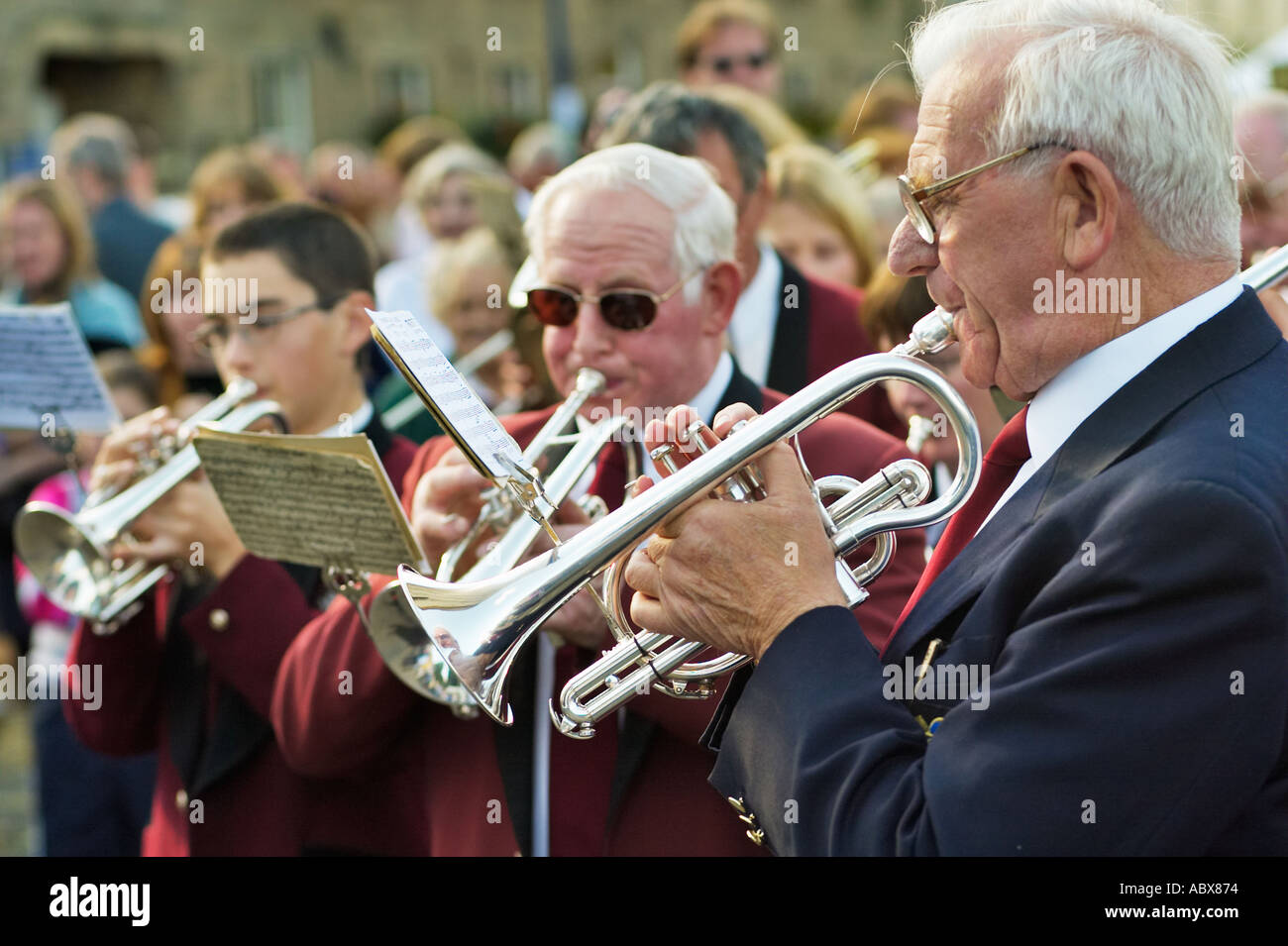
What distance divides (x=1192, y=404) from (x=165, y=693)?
9.01 feet

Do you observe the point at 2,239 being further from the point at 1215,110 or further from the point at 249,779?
the point at 1215,110

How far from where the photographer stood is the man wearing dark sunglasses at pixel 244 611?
3.65 m

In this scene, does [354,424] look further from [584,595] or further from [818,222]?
[818,222]

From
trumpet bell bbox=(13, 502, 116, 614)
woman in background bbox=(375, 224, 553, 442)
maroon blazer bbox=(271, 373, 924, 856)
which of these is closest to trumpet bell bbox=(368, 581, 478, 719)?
maroon blazer bbox=(271, 373, 924, 856)

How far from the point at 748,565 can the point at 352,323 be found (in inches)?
82.8

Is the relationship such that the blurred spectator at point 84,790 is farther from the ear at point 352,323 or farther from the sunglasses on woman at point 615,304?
the sunglasses on woman at point 615,304

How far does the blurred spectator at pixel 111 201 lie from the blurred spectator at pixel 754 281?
188 inches

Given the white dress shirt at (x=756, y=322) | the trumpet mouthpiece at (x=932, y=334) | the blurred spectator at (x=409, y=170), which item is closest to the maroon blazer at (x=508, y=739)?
the trumpet mouthpiece at (x=932, y=334)

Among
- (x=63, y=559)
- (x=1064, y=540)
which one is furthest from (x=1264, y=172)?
(x=63, y=559)

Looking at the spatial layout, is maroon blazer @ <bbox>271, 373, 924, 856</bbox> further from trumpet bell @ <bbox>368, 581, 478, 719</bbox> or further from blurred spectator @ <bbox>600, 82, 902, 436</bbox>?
blurred spectator @ <bbox>600, 82, 902, 436</bbox>

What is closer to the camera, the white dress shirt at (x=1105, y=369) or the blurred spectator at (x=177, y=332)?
the white dress shirt at (x=1105, y=369)

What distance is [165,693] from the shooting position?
3984mm

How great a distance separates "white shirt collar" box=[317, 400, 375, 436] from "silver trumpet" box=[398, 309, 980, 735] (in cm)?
149

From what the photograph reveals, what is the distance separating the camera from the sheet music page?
119 inches
